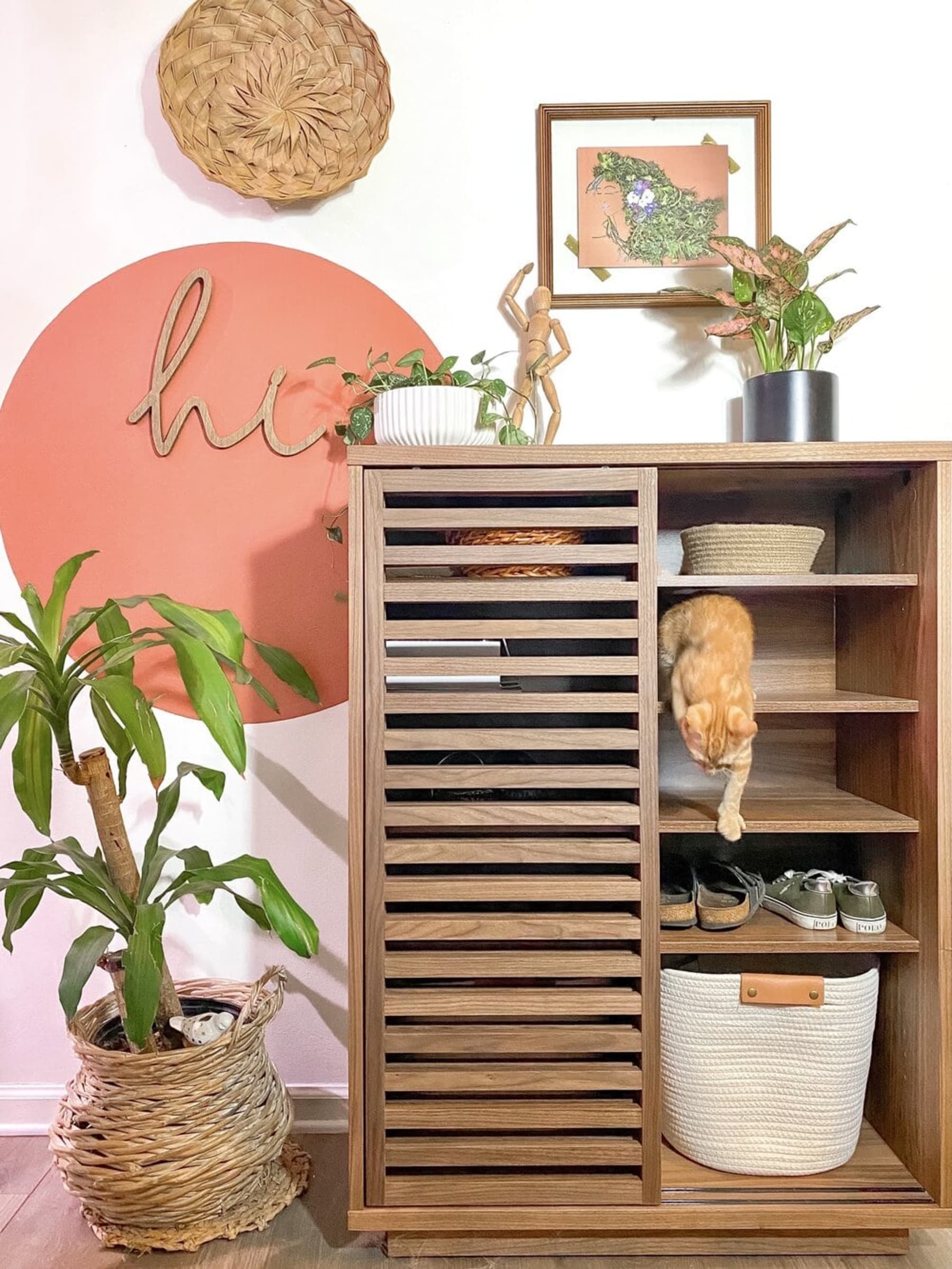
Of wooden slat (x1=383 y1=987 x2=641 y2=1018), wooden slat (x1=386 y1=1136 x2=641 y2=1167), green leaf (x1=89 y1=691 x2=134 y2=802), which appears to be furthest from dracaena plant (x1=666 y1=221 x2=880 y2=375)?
wooden slat (x1=386 y1=1136 x2=641 y2=1167)

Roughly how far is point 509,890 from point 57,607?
858 mm

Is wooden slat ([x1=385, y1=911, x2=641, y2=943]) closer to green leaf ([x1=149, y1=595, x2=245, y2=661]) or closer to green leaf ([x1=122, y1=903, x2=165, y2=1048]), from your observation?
green leaf ([x1=122, y1=903, x2=165, y2=1048])

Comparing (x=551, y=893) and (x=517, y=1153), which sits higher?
(x=551, y=893)

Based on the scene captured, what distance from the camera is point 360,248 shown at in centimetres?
182

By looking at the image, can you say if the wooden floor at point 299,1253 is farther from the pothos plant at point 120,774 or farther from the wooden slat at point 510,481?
the wooden slat at point 510,481

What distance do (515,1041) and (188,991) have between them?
68cm

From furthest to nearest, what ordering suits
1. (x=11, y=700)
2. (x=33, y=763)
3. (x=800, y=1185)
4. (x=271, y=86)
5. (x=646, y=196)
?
1. (x=646, y=196)
2. (x=271, y=86)
3. (x=800, y=1185)
4. (x=33, y=763)
5. (x=11, y=700)

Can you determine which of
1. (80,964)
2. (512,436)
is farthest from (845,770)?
(80,964)

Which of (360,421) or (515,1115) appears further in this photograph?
(360,421)

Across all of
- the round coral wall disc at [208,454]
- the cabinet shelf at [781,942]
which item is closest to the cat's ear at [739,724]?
the cabinet shelf at [781,942]

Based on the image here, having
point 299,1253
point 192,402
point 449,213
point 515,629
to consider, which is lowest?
point 299,1253

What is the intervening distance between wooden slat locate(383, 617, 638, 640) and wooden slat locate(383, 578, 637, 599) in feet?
0.05

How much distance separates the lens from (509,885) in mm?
1408

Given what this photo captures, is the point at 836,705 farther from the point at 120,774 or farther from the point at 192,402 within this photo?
the point at 192,402
